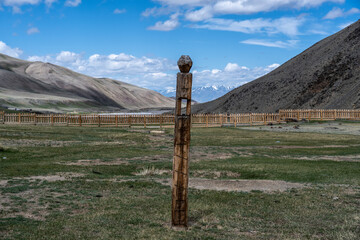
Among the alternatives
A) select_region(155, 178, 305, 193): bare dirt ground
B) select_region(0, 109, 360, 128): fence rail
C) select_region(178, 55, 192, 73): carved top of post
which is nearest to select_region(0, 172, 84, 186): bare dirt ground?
select_region(155, 178, 305, 193): bare dirt ground

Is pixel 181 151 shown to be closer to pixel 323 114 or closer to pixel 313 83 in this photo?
pixel 323 114

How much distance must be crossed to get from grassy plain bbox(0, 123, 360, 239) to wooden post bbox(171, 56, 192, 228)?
346mm

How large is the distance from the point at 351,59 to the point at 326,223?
95592 millimetres

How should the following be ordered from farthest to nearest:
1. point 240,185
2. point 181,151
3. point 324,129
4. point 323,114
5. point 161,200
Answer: point 323,114 < point 324,129 < point 240,185 < point 161,200 < point 181,151

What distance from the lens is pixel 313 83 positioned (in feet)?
323

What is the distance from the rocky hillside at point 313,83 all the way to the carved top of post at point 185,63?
74.7 metres

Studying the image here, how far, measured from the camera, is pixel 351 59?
96312 millimetres

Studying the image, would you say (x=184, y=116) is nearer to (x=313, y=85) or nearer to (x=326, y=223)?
(x=326, y=223)

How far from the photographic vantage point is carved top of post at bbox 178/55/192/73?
879cm

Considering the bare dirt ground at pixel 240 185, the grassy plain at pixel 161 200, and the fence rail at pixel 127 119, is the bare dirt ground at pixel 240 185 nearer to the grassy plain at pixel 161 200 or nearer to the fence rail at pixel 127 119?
A: the grassy plain at pixel 161 200

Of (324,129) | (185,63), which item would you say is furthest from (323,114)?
(185,63)

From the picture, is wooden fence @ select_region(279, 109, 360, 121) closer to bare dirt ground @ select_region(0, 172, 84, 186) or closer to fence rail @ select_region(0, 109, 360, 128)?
fence rail @ select_region(0, 109, 360, 128)

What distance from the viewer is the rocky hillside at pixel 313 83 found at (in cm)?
8969

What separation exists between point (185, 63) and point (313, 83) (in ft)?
312
